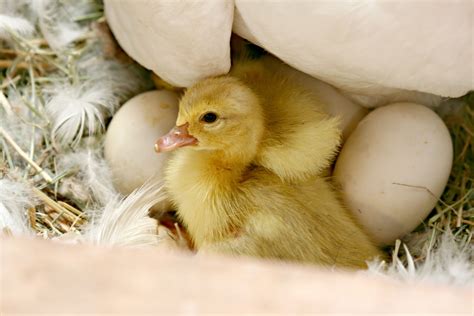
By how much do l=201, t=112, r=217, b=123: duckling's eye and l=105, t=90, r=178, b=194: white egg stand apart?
212mm

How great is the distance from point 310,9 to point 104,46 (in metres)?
0.68

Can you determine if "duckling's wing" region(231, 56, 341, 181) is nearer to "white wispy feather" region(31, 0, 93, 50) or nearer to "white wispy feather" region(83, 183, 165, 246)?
"white wispy feather" region(83, 183, 165, 246)

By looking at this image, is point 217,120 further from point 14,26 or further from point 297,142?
point 14,26

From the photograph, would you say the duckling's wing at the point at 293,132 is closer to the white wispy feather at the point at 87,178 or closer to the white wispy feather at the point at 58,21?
the white wispy feather at the point at 87,178

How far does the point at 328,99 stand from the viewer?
1.38m

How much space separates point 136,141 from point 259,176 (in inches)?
10.7

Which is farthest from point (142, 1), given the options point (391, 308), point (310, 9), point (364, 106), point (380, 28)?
point (391, 308)

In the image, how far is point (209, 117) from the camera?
1.19 meters

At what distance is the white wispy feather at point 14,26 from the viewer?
5.17 ft

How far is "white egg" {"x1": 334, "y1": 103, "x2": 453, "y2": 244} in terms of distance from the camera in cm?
126

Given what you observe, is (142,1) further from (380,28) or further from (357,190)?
(357,190)

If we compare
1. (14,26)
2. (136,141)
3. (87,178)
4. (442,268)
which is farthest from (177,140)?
(14,26)

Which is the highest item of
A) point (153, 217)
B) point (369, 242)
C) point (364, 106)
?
point (364, 106)

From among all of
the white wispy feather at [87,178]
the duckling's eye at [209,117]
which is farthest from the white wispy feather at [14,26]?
the duckling's eye at [209,117]
